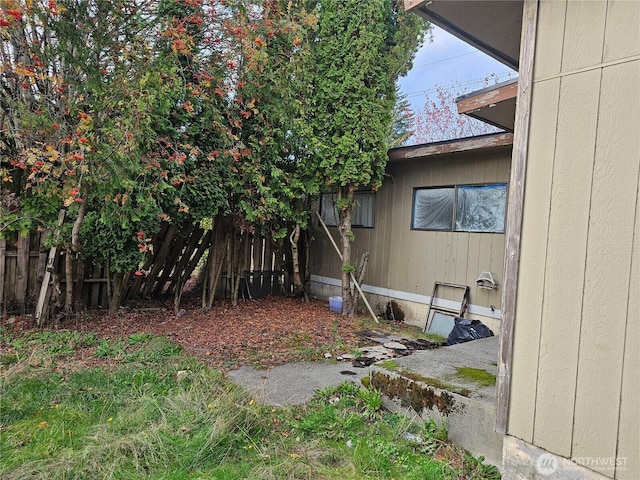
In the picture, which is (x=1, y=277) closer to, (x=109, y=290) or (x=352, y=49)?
(x=109, y=290)

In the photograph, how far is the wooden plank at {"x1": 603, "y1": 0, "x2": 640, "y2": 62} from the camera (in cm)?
168

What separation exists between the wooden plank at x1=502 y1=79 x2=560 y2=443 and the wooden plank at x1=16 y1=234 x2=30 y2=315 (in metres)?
5.79

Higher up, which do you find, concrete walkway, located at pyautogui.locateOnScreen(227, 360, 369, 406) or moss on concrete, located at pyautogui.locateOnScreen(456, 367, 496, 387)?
moss on concrete, located at pyautogui.locateOnScreen(456, 367, 496, 387)

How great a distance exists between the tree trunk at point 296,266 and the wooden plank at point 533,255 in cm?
483

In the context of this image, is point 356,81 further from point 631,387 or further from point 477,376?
point 631,387

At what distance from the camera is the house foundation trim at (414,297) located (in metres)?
5.35

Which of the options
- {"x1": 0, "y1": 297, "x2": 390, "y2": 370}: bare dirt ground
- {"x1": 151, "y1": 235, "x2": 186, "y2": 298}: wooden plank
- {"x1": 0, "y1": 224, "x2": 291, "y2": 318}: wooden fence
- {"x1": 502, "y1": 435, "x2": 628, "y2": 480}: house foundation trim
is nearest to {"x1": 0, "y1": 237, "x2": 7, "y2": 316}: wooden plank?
{"x1": 0, "y1": 224, "x2": 291, "y2": 318}: wooden fence

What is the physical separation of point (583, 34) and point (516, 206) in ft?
2.72

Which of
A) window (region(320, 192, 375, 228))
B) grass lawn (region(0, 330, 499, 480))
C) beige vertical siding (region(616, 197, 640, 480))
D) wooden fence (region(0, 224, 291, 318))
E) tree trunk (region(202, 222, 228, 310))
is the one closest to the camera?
beige vertical siding (region(616, 197, 640, 480))

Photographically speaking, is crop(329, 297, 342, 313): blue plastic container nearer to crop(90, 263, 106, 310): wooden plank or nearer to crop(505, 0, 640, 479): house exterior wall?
crop(90, 263, 106, 310): wooden plank

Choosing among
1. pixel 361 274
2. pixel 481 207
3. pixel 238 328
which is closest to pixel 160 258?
pixel 238 328

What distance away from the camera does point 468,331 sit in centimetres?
487

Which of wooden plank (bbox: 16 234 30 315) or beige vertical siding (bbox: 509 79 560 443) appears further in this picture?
wooden plank (bbox: 16 234 30 315)

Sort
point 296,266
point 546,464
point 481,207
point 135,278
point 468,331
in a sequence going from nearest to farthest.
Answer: point 546,464 → point 468,331 → point 481,207 → point 135,278 → point 296,266
